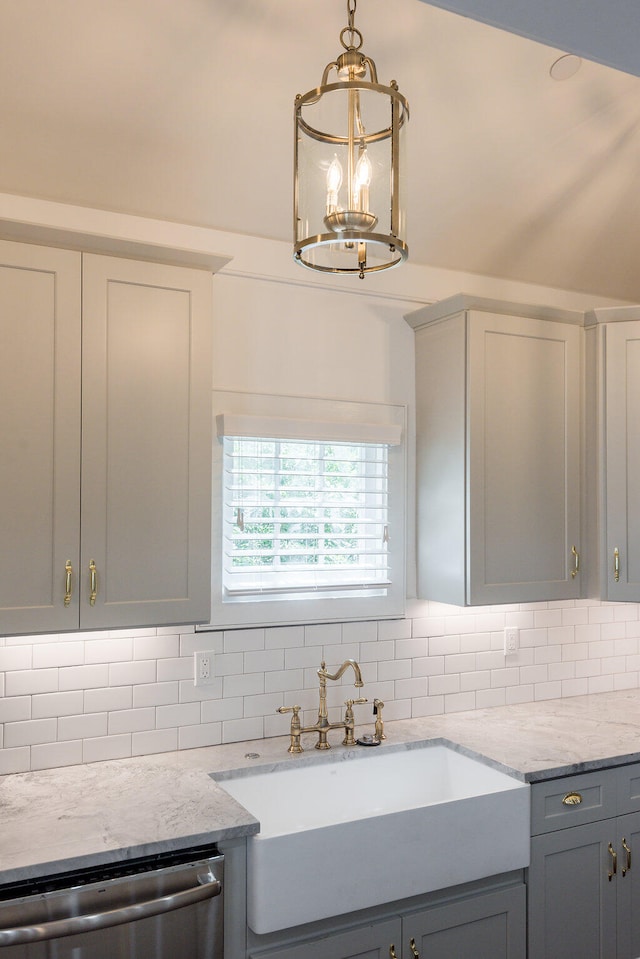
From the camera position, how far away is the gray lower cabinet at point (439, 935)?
208 cm

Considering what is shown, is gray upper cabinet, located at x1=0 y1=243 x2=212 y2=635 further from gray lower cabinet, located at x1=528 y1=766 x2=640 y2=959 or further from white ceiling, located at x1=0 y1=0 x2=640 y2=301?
gray lower cabinet, located at x1=528 y1=766 x2=640 y2=959

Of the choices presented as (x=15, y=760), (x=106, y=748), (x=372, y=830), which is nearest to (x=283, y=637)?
(x=106, y=748)

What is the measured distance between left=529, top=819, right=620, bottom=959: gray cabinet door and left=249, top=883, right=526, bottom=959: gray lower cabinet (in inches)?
2.9

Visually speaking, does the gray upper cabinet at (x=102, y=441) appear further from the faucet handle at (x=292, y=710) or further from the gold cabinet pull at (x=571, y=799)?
the gold cabinet pull at (x=571, y=799)

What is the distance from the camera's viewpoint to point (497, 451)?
2.89 metres

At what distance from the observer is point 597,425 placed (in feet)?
10.2

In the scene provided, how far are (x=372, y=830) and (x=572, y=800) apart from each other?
29.6 inches

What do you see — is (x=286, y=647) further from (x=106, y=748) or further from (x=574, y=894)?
(x=574, y=894)

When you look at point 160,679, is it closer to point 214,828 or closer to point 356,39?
point 214,828

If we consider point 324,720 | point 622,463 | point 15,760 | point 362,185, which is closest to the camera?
point 362,185

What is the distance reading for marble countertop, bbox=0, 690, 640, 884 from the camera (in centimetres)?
184

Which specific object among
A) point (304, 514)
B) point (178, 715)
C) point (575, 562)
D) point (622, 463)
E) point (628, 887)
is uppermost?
point (622, 463)

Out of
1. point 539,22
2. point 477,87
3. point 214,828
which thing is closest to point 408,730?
point 214,828

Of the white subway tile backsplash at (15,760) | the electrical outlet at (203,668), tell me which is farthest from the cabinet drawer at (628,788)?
the white subway tile backsplash at (15,760)
